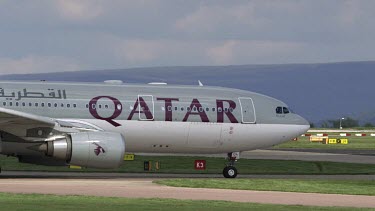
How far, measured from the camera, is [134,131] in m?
40.6

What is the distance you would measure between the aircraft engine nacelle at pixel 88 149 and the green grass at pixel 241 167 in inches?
295

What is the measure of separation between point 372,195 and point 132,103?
11.1 metres

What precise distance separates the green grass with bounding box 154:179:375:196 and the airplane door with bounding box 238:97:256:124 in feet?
17.2

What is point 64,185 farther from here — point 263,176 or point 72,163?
point 263,176

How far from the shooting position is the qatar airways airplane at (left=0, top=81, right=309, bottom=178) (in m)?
38.4

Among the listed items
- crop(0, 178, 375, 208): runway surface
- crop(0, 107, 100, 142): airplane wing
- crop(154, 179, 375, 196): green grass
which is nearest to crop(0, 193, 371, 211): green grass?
crop(0, 178, 375, 208): runway surface

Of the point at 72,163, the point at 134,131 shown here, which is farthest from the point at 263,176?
the point at 72,163

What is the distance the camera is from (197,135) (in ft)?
Answer: 137

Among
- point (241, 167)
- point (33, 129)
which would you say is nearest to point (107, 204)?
point (33, 129)

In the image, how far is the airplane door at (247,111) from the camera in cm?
4275

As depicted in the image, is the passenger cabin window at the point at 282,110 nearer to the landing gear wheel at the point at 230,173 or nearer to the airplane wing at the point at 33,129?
the landing gear wheel at the point at 230,173

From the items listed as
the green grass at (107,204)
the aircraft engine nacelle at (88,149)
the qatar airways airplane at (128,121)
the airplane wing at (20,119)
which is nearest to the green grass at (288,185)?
the aircraft engine nacelle at (88,149)

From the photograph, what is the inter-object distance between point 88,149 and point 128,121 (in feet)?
9.36

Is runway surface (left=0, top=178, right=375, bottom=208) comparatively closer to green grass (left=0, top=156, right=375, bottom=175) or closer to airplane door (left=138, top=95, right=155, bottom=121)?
airplane door (left=138, top=95, right=155, bottom=121)
